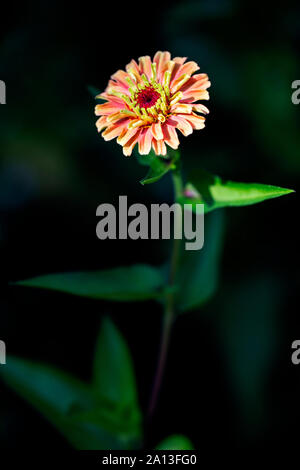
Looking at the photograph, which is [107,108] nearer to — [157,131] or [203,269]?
[157,131]

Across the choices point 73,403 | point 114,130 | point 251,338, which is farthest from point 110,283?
point 251,338

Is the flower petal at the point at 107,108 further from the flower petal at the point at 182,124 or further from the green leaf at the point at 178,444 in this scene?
the green leaf at the point at 178,444

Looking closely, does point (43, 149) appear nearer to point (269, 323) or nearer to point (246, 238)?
point (246, 238)

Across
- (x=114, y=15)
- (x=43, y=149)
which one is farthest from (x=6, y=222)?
(x=114, y=15)

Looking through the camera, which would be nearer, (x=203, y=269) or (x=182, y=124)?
(x=182, y=124)

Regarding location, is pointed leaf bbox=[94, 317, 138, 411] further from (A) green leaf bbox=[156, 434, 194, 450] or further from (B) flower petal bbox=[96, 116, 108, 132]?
(B) flower petal bbox=[96, 116, 108, 132]

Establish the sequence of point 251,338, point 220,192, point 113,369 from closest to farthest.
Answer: point 220,192 < point 113,369 < point 251,338

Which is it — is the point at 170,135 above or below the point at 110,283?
above
